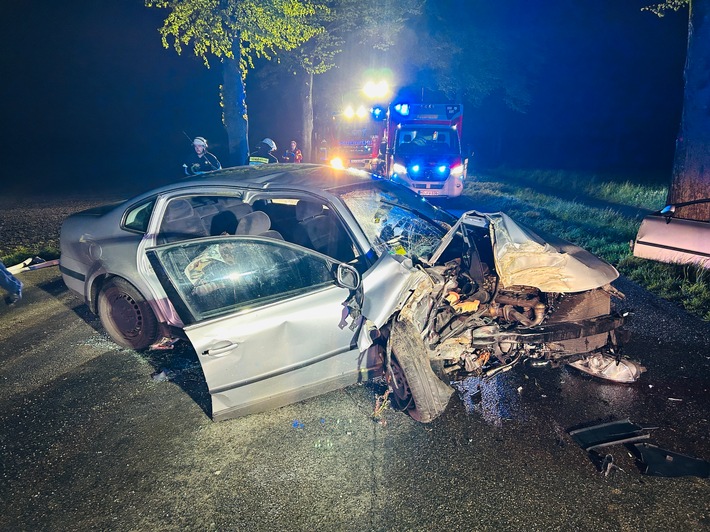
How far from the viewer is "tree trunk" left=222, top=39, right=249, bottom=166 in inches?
455

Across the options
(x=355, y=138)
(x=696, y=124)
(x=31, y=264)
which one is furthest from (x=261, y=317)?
(x=355, y=138)

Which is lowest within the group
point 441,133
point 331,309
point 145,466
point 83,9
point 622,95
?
point 145,466

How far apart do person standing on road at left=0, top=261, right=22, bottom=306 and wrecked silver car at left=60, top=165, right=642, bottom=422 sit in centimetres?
277

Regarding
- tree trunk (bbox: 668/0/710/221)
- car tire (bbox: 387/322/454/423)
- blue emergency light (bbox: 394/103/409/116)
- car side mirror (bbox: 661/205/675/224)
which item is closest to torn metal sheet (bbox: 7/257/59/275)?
car tire (bbox: 387/322/454/423)

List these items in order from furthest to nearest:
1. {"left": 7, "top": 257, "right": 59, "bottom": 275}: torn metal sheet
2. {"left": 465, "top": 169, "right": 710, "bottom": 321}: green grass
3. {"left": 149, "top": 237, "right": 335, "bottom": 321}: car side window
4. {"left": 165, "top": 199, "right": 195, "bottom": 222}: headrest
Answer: {"left": 7, "top": 257, "right": 59, "bottom": 275}: torn metal sheet, {"left": 465, "top": 169, "right": 710, "bottom": 321}: green grass, {"left": 165, "top": 199, "right": 195, "bottom": 222}: headrest, {"left": 149, "top": 237, "right": 335, "bottom": 321}: car side window

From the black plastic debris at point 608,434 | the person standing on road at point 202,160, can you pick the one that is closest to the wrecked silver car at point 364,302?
the black plastic debris at point 608,434

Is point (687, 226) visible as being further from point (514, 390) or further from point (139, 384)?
point (139, 384)

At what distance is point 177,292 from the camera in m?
3.01

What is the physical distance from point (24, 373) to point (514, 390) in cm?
434

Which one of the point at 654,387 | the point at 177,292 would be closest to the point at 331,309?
the point at 177,292

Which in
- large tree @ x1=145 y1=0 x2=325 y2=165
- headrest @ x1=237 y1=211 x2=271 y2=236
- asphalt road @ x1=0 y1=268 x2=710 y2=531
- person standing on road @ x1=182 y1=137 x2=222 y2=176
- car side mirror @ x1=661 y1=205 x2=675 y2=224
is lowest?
asphalt road @ x1=0 y1=268 x2=710 y2=531

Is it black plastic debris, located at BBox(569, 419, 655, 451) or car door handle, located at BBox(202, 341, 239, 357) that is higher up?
car door handle, located at BBox(202, 341, 239, 357)

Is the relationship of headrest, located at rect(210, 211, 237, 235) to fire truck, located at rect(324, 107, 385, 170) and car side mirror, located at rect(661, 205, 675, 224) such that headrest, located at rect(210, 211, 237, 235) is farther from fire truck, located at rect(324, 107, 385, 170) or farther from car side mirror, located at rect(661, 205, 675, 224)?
fire truck, located at rect(324, 107, 385, 170)

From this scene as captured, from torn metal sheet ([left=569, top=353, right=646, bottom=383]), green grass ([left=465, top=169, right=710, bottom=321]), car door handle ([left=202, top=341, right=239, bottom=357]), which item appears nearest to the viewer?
car door handle ([left=202, top=341, right=239, bottom=357])
